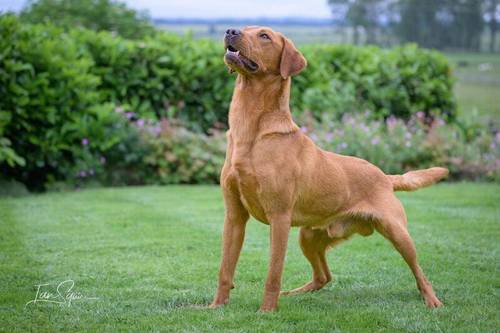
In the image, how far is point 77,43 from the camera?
10391 mm

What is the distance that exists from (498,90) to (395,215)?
1057cm

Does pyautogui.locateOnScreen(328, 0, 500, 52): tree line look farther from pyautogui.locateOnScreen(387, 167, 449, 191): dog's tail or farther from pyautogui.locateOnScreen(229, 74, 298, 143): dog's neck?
pyautogui.locateOnScreen(229, 74, 298, 143): dog's neck

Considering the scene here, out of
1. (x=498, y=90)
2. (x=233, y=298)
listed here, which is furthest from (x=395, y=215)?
(x=498, y=90)

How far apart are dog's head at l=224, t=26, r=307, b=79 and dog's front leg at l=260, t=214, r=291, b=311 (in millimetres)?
931

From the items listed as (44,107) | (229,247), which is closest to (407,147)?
(44,107)

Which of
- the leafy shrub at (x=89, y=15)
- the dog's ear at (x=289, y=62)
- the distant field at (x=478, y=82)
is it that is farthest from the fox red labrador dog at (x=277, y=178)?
the distant field at (x=478, y=82)

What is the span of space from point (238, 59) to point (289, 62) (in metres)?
0.36

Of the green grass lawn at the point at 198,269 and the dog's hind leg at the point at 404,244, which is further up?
the dog's hind leg at the point at 404,244

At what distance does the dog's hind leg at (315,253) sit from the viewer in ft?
17.7

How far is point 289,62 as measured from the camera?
187 inches

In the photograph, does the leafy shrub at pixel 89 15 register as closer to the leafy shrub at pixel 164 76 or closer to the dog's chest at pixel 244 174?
the leafy shrub at pixel 164 76

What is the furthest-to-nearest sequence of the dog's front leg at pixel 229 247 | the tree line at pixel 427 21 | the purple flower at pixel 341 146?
the tree line at pixel 427 21 < the purple flower at pixel 341 146 < the dog's front leg at pixel 229 247

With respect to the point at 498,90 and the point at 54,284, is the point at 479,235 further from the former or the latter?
the point at 498,90

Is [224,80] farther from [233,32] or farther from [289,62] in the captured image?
[233,32]
